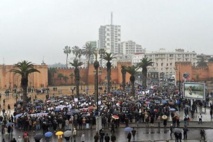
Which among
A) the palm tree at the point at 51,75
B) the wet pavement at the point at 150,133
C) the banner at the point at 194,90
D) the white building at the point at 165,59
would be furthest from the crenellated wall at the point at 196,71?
the white building at the point at 165,59

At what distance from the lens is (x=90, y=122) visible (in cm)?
2628

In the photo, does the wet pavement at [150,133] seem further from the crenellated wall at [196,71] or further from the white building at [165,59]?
the white building at [165,59]

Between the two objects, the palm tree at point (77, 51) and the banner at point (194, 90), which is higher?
the palm tree at point (77, 51)

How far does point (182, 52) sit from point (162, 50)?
7226 millimetres

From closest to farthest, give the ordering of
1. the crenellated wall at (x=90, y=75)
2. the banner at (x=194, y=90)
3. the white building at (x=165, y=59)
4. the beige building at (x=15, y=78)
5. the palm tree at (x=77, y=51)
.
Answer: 1. the banner at (x=194, y=90)
2. the beige building at (x=15, y=78)
3. the crenellated wall at (x=90, y=75)
4. the palm tree at (x=77, y=51)
5. the white building at (x=165, y=59)

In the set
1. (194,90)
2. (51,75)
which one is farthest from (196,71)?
(194,90)

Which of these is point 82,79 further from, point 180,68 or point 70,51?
point 70,51

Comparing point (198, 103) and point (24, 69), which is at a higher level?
point (24, 69)

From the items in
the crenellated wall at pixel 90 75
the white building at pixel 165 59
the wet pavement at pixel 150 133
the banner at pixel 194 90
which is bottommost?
the wet pavement at pixel 150 133

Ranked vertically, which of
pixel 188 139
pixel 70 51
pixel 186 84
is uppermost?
pixel 70 51

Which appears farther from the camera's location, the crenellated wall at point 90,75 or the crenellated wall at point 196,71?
the crenellated wall at point 90,75

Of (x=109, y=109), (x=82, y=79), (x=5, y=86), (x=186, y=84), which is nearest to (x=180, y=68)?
(x=82, y=79)

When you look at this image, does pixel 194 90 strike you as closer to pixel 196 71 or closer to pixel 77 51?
pixel 196 71

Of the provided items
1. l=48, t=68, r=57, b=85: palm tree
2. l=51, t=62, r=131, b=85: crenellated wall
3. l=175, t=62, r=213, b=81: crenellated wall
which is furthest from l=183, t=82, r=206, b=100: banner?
l=48, t=68, r=57, b=85: palm tree
